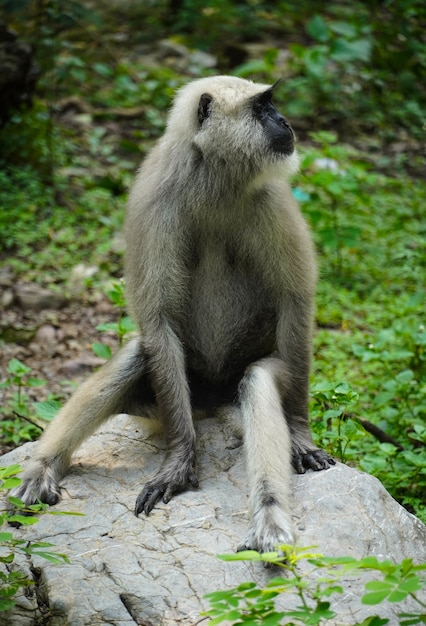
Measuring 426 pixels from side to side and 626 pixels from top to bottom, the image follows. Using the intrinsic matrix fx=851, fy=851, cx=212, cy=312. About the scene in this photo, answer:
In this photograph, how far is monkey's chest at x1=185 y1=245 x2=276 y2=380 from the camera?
483 cm

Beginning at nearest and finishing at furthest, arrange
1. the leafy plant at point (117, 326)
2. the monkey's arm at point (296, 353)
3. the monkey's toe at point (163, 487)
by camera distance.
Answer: the monkey's toe at point (163, 487), the monkey's arm at point (296, 353), the leafy plant at point (117, 326)

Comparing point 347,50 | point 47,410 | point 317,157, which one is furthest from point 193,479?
point 347,50

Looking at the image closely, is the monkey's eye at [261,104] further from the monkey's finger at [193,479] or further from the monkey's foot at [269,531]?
the monkey's foot at [269,531]

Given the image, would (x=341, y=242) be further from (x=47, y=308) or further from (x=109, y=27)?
(x=109, y=27)

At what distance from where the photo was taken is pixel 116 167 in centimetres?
1002

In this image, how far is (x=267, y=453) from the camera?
13.7 feet

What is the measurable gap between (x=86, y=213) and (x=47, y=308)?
1.56m

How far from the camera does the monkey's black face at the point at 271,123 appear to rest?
471cm

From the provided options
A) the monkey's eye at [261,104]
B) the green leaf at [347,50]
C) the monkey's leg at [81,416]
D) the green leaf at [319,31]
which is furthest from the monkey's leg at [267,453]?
the green leaf at [319,31]

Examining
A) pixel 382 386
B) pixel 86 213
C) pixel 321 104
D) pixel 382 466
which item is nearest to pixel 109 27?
pixel 321 104

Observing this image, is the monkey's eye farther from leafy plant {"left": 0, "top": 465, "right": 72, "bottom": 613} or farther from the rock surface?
leafy plant {"left": 0, "top": 465, "right": 72, "bottom": 613}

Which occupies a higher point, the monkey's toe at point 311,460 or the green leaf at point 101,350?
the monkey's toe at point 311,460

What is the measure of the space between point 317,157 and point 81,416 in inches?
179

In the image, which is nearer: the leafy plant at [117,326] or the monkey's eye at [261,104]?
the monkey's eye at [261,104]
